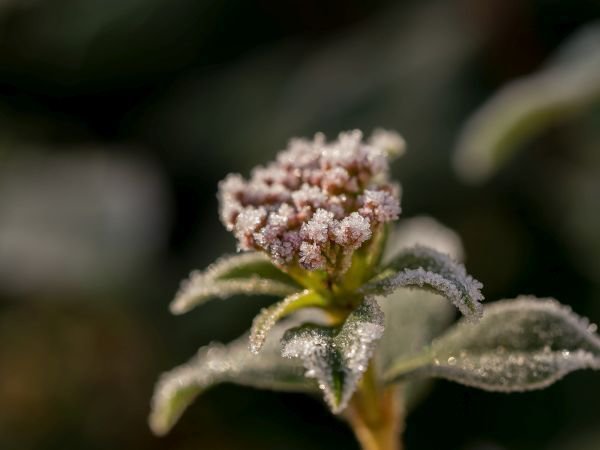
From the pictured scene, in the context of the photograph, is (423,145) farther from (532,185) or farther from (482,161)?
(482,161)

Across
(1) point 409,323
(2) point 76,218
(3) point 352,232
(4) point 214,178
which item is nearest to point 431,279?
(3) point 352,232

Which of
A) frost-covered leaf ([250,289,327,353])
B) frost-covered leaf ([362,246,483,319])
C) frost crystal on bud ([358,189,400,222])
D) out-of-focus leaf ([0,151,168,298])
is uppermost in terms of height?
out-of-focus leaf ([0,151,168,298])

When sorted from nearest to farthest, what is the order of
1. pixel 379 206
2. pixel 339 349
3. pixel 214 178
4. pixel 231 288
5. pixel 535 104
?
pixel 339 349
pixel 379 206
pixel 231 288
pixel 535 104
pixel 214 178

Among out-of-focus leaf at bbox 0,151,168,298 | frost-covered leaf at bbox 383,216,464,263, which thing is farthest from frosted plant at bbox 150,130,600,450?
out-of-focus leaf at bbox 0,151,168,298

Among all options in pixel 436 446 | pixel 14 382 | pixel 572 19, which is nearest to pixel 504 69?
→ pixel 572 19

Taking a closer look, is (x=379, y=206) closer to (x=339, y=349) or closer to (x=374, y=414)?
(x=339, y=349)

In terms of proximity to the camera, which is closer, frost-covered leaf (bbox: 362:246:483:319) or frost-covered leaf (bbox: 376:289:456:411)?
frost-covered leaf (bbox: 362:246:483:319)

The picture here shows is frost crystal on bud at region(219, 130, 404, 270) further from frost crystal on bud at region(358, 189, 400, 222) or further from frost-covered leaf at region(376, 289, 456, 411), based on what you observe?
frost-covered leaf at region(376, 289, 456, 411)
